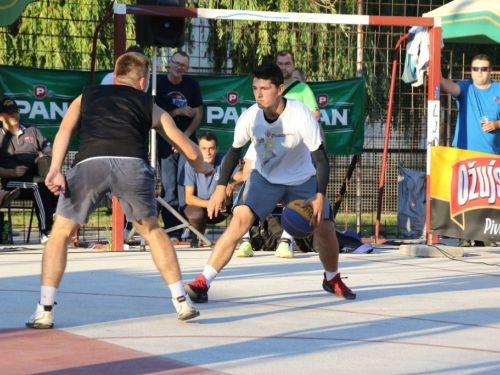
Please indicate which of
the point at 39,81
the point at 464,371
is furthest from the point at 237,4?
the point at 464,371

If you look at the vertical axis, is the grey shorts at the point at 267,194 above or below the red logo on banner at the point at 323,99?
below

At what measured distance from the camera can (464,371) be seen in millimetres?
5160

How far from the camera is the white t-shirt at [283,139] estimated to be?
7.56 metres

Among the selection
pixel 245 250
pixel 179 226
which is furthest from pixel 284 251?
pixel 179 226

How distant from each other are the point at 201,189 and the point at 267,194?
4256 mm

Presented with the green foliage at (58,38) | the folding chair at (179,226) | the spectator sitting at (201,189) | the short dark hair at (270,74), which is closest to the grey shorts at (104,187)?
Answer: the short dark hair at (270,74)

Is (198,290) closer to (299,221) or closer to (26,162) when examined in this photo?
(299,221)

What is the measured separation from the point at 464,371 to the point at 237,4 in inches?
569

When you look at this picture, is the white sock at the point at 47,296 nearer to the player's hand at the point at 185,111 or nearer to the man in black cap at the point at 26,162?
the man in black cap at the point at 26,162

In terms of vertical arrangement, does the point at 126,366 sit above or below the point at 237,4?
below

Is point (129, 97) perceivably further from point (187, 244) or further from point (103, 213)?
point (103, 213)

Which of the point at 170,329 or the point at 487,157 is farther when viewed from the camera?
the point at 487,157

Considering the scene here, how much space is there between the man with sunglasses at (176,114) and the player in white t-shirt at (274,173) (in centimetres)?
434

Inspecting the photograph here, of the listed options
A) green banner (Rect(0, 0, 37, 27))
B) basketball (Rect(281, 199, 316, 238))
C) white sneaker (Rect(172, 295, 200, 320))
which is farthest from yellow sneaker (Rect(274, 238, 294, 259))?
green banner (Rect(0, 0, 37, 27))
